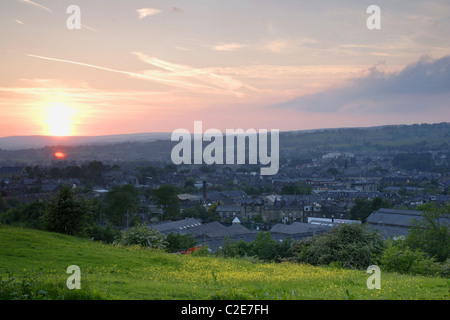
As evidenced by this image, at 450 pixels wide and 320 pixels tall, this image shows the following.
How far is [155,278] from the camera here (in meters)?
13.4

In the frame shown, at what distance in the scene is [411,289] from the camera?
11.0m

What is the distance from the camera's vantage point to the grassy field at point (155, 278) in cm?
973

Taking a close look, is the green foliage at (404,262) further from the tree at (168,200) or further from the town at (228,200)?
the tree at (168,200)

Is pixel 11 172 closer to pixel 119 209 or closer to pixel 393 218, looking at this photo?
pixel 119 209

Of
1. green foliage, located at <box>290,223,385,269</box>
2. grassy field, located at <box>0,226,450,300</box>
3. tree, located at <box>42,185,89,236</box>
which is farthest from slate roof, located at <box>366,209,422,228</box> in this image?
tree, located at <box>42,185,89,236</box>

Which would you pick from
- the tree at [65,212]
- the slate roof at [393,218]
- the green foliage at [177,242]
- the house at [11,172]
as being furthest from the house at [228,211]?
the house at [11,172]

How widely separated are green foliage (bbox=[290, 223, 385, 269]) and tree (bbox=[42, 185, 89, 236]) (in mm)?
12399

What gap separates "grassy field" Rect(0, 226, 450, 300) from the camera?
9727 mm

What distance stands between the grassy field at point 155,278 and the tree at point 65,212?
227 cm
